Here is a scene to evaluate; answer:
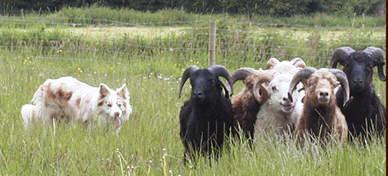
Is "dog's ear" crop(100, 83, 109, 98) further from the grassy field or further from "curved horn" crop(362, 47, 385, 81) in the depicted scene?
"curved horn" crop(362, 47, 385, 81)

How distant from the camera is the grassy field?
600 cm

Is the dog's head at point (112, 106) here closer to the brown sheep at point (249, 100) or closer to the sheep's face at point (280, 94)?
the brown sheep at point (249, 100)

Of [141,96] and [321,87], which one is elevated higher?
[321,87]

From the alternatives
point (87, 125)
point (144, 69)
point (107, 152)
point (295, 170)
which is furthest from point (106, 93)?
point (144, 69)

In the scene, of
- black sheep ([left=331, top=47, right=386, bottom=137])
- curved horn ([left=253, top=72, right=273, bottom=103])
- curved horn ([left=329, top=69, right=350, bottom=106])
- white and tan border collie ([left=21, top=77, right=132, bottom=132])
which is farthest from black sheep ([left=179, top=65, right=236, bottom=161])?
white and tan border collie ([left=21, top=77, right=132, bottom=132])

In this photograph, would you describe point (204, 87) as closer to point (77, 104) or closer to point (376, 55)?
point (376, 55)

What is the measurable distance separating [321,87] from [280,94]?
693mm

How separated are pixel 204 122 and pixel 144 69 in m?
7.02

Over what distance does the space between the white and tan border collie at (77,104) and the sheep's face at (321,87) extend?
7.59 ft

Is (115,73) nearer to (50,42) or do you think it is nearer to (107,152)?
A: (50,42)

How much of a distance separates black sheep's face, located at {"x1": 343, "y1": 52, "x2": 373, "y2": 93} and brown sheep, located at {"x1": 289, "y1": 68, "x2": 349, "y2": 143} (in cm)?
23

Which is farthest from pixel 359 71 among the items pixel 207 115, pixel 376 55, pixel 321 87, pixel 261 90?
pixel 207 115

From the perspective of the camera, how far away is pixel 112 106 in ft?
27.5

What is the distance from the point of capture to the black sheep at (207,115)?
7.05m
